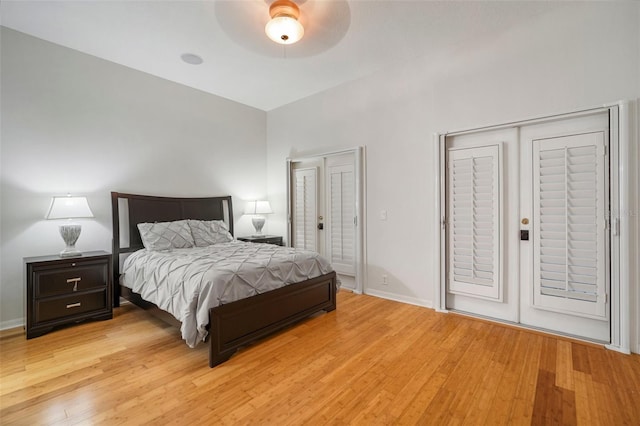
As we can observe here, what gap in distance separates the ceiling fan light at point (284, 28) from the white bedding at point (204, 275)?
2038 mm

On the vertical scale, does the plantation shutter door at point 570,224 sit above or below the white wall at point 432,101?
below

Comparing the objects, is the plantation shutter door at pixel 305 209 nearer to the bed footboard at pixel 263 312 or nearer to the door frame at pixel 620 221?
the bed footboard at pixel 263 312

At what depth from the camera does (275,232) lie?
208 inches

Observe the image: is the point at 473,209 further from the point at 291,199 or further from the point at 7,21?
the point at 7,21

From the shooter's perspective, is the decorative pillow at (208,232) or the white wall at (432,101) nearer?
the white wall at (432,101)

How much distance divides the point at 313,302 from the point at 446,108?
8.73 ft

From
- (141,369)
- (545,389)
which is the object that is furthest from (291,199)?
(545,389)

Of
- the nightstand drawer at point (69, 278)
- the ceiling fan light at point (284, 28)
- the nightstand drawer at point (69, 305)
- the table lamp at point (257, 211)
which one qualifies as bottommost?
the nightstand drawer at point (69, 305)

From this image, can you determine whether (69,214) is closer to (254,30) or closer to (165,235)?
(165,235)

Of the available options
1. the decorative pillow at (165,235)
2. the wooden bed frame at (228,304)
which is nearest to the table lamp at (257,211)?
the wooden bed frame at (228,304)

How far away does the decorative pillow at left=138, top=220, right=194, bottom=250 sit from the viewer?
3529mm

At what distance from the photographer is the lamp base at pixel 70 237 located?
9.87 ft

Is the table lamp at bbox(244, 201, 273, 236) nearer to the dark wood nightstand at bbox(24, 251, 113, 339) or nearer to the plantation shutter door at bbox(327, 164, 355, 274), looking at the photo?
the plantation shutter door at bbox(327, 164, 355, 274)

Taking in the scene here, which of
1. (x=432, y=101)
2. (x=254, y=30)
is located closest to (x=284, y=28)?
(x=254, y=30)
